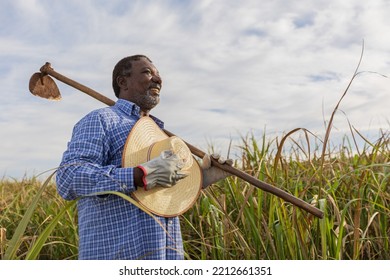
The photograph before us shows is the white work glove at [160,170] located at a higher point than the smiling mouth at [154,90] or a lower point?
lower

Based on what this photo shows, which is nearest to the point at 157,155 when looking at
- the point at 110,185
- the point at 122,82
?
the point at 110,185

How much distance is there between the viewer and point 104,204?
2.35m

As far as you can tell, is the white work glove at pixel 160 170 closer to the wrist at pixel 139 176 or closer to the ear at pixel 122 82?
the wrist at pixel 139 176

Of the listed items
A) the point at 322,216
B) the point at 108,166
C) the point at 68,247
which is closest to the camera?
→ the point at 108,166

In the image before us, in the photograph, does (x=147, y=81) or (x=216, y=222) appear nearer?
(x=147, y=81)

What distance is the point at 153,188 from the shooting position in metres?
2.34

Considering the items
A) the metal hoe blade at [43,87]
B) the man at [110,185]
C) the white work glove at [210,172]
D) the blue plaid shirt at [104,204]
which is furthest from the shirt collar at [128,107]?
the metal hoe blade at [43,87]

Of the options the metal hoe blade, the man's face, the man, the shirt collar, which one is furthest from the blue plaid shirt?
→ the metal hoe blade

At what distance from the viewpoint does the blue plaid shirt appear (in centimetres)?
223

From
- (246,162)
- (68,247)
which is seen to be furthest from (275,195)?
(68,247)

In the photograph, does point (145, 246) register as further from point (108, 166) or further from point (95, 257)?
point (108, 166)

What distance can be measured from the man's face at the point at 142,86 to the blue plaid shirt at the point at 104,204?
0.26 m

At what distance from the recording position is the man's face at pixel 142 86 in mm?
2693
